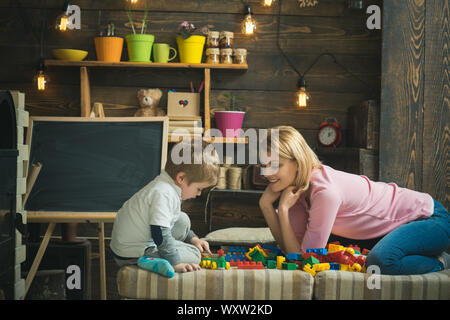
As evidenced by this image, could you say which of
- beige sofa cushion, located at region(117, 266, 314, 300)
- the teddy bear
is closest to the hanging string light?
the teddy bear

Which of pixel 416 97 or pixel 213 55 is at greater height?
pixel 213 55

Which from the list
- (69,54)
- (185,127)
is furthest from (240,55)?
(69,54)

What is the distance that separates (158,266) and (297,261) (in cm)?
50

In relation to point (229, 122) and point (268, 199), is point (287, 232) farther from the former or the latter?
point (229, 122)

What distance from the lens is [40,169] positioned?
8.55 ft

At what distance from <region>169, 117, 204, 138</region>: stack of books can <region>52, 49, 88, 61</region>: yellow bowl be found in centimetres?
70

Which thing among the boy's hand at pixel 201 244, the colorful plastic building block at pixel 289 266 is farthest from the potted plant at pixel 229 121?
the colorful plastic building block at pixel 289 266

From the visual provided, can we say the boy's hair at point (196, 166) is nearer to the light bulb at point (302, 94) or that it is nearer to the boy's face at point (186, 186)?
the boy's face at point (186, 186)

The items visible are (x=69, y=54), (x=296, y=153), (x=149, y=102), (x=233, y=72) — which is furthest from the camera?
(x=233, y=72)

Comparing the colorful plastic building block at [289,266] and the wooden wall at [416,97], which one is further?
the wooden wall at [416,97]

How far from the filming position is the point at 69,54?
10.5ft

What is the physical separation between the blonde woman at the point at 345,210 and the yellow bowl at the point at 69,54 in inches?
66.3

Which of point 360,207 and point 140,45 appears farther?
point 140,45

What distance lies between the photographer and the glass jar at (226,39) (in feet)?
10.7
